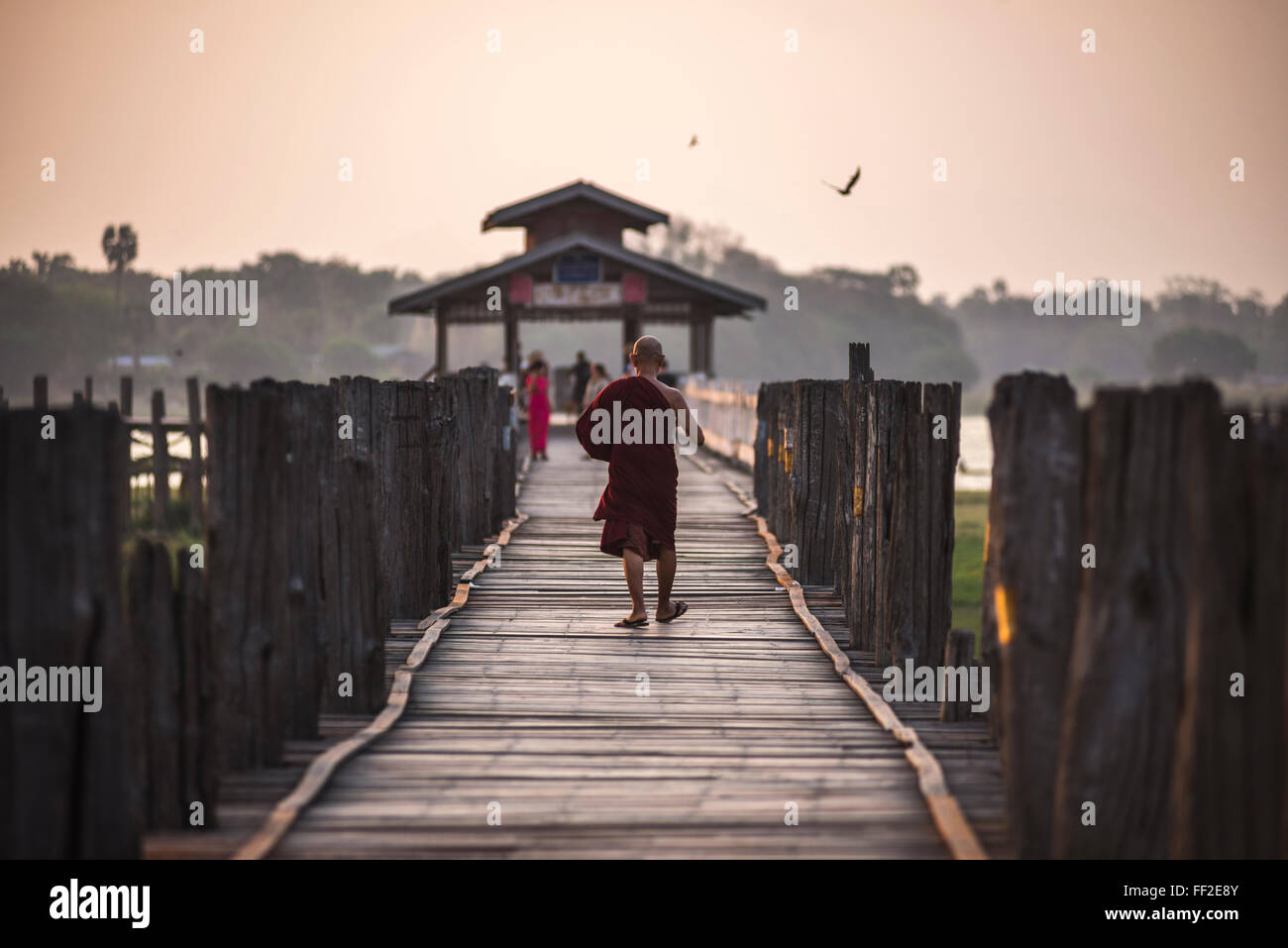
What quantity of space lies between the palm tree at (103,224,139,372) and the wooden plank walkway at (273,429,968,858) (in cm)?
8343

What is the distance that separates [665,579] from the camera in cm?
913

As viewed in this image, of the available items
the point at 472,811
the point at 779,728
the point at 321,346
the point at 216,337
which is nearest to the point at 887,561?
the point at 779,728

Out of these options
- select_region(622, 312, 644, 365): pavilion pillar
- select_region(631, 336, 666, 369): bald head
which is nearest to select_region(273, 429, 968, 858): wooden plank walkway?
select_region(631, 336, 666, 369): bald head

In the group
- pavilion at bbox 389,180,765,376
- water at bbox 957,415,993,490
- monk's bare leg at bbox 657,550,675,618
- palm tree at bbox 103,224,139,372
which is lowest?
water at bbox 957,415,993,490

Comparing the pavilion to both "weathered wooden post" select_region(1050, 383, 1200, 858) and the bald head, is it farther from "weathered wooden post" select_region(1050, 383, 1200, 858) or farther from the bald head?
"weathered wooden post" select_region(1050, 383, 1200, 858)

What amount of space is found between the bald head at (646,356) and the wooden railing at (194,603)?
1537mm

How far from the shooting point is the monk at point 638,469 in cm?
891

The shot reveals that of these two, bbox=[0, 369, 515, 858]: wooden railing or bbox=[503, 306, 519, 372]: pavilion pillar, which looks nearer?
bbox=[0, 369, 515, 858]: wooden railing

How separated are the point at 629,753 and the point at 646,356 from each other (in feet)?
11.6

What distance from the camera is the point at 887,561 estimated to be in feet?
24.8

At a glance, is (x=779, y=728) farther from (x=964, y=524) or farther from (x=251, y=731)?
(x=964, y=524)

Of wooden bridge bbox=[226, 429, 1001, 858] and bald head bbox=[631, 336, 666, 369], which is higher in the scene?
bald head bbox=[631, 336, 666, 369]

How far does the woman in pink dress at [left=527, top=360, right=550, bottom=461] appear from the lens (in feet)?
71.0

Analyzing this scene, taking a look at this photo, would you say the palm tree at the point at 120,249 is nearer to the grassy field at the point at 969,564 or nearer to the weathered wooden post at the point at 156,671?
the grassy field at the point at 969,564
